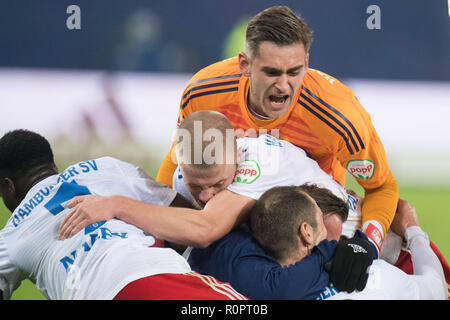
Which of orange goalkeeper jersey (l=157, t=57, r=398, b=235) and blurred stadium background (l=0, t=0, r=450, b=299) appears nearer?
orange goalkeeper jersey (l=157, t=57, r=398, b=235)

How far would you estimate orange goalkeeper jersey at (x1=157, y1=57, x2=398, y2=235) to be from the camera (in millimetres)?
2361

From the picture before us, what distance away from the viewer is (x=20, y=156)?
2.14 meters

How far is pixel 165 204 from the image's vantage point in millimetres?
2096

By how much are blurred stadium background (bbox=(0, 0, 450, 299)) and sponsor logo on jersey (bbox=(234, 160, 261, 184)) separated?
5.63ft

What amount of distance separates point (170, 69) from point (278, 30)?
6.35 feet

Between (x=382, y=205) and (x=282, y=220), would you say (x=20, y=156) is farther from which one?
(x=382, y=205)

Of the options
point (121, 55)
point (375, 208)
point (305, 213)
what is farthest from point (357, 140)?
point (121, 55)

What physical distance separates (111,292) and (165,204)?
0.56 metres

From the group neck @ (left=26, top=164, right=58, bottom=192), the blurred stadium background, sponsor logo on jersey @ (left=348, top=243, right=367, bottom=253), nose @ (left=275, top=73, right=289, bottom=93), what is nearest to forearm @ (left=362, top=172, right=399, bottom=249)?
sponsor logo on jersey @ (left=348, top=243, right=367, bottom=253)

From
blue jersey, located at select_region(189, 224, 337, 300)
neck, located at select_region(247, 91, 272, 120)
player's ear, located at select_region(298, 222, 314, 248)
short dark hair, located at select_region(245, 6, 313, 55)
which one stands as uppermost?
short dark hair, located at select_region(245, 6, 313, 55)

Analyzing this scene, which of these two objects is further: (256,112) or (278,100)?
(256,112)

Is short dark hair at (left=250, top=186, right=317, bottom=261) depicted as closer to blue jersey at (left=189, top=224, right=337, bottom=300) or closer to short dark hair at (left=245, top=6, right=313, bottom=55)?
blue jersey at (left=189, top=224, right=337, bottom=300)

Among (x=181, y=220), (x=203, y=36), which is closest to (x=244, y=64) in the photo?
(x=181, y=220)

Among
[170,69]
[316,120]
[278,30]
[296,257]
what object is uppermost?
[278,30]
